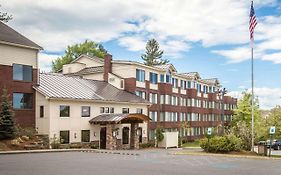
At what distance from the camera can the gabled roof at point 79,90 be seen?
124 feet

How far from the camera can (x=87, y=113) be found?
133ft

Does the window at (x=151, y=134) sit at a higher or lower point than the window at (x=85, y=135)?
lower

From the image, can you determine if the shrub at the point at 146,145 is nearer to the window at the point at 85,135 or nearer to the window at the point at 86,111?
the window at the point at 85,135

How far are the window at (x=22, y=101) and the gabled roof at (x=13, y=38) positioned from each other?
482 centimetres

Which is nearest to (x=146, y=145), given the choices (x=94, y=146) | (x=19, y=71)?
(x=94, y=146)

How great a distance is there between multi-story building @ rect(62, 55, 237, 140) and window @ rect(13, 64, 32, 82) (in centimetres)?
1495

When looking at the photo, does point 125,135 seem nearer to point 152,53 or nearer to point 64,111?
point 64,111

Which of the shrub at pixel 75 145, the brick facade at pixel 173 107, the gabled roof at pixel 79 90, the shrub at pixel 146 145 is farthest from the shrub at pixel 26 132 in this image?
the brick facade at pixel 173 107

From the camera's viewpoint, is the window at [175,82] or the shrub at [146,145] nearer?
the shrub at [146,145]

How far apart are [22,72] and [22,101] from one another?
284 centimetres

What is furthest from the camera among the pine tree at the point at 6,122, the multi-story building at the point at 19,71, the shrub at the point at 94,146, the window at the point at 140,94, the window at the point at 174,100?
the window at the point at 174,100

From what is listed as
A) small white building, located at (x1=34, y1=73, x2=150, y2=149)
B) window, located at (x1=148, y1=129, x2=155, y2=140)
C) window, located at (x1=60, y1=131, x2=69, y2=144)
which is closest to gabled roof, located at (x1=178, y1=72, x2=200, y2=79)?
window, located at (x1=148, y1=129, x2=155, y2=140)

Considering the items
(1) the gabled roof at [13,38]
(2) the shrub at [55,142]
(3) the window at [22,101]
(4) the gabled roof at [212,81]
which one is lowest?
(2) the shrub at [55,142]

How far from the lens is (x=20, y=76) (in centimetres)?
3669
